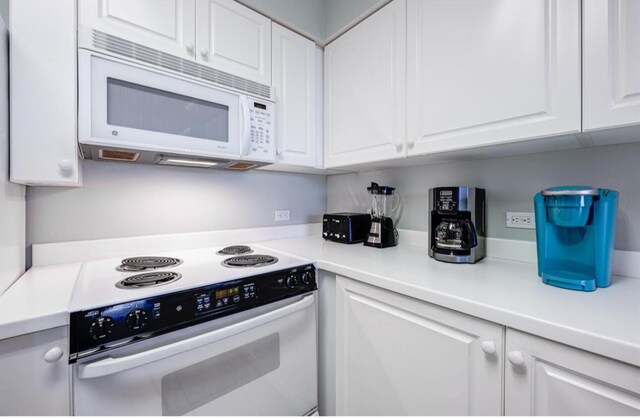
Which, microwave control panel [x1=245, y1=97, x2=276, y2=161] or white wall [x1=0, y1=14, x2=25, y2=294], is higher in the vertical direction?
microwave control panel [x1=245, y1=97, x2=276, y2=161]

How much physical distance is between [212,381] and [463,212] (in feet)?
3.99

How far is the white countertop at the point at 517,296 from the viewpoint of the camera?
595mm

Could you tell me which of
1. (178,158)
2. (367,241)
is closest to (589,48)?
(367,241)

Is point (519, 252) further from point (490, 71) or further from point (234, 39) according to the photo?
point (234, 39)

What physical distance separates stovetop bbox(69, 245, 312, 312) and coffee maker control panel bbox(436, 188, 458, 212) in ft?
2.19

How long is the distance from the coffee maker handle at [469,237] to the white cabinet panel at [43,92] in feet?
5.16

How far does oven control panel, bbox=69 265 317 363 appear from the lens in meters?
0.72

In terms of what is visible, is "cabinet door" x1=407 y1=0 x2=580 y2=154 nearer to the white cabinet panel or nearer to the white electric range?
the white electric range

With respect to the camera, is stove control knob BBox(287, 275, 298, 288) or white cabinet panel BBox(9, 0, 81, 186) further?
stove control knob BBox(287, 275, 298, 288)

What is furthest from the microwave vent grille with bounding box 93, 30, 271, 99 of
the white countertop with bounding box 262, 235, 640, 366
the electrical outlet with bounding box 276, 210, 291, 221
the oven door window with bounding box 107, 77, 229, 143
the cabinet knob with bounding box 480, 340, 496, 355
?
the cabinet knob with bounding box 480, 340, 496, 355

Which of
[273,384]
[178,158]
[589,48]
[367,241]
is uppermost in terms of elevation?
[589,48]

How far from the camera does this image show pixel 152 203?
1.46 meters

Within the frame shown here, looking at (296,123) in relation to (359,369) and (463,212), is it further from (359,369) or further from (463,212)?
(359,369)

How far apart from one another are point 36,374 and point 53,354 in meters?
0.06
